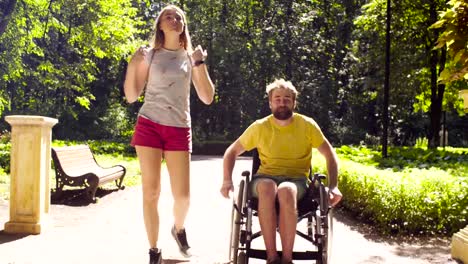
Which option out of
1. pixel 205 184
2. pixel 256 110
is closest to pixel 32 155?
pixel 205 184

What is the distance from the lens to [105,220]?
7590 millimetres

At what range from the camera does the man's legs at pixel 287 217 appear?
3.96 metres

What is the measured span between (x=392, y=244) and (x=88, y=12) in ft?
56.2

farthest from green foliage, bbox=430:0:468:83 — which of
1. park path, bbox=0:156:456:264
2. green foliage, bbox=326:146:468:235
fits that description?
green foliage, bbox=326:146:468:235

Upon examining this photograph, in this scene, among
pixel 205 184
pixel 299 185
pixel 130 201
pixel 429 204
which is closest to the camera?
pixel 299 185

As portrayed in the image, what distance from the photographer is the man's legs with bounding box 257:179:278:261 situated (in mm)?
3984

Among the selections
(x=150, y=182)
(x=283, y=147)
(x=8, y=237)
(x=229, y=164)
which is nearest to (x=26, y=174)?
(x=8, y=237)

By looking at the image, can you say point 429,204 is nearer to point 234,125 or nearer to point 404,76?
point 404,76

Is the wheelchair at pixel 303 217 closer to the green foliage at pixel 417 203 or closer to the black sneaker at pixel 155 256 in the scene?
the black sneaker at pixel 155 256

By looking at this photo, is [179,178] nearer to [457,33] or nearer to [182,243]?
[182,243]

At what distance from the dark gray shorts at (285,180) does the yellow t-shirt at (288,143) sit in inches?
3.5

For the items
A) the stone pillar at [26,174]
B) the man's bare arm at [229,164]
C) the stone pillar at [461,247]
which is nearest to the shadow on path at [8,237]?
the stone pillar at [26,174]

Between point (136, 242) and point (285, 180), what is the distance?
2182mm

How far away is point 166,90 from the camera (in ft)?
14.7
